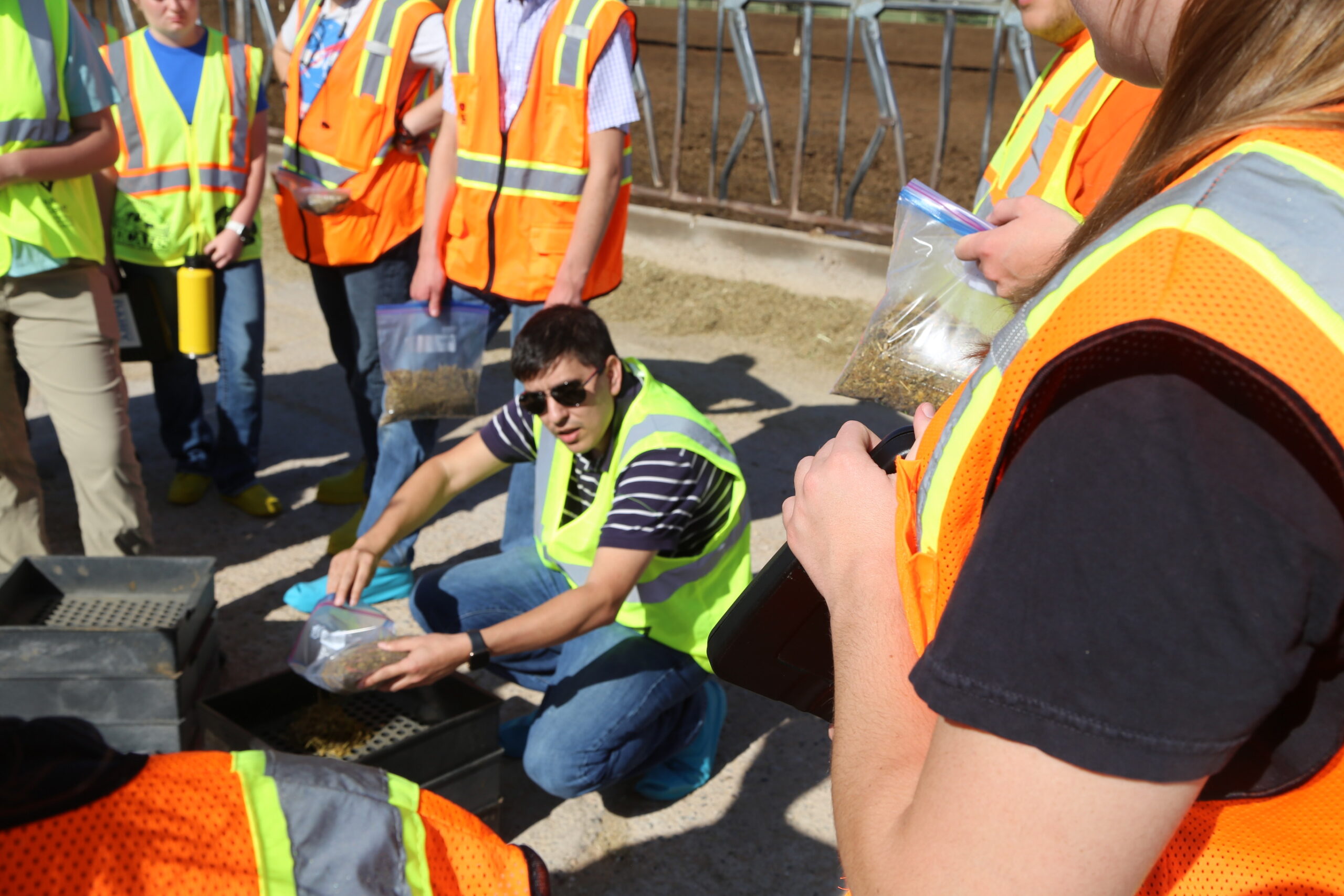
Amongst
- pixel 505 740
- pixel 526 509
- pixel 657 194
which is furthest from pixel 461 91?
pixel 657 194

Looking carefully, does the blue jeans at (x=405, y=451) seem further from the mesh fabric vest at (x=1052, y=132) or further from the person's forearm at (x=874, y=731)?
the person's forearm at (x=874, y=731)

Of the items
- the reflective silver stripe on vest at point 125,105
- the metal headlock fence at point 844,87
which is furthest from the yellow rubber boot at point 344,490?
the metal headlock fence at point 844,87

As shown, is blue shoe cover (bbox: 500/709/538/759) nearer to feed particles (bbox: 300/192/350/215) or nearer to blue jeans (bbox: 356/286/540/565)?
blue jeans (bbox: 356/286/540/565)

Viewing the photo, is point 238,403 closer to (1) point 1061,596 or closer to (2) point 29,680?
(2) point 29,680

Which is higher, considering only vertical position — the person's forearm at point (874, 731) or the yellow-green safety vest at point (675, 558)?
the person's forearm at point (874, 731)

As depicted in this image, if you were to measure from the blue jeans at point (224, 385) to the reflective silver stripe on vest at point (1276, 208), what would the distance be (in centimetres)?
429

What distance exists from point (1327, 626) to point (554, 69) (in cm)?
335

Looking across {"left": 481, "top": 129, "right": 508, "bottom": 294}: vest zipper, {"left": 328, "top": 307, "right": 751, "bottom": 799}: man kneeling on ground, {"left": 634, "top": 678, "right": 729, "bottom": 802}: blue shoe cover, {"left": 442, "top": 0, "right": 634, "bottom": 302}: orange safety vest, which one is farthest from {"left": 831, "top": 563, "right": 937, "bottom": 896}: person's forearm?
{"left": 481, "top": 129, "right": 508, "bottom": 294}: vest zipper

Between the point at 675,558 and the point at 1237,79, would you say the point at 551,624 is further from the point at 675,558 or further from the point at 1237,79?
the point at 1237,79

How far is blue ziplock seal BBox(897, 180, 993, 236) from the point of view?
1432 mm

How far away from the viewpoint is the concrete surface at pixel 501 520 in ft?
9.00

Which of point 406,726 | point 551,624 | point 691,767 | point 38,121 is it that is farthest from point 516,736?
point 38,121

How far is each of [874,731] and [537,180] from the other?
3.17 metres

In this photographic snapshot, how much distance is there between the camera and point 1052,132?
6.74ft
